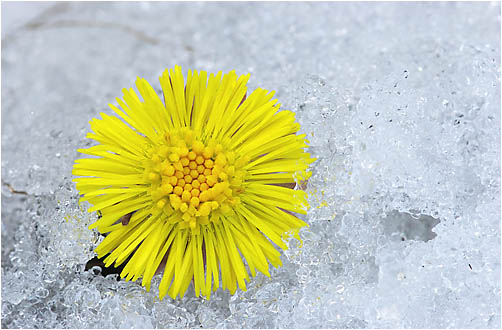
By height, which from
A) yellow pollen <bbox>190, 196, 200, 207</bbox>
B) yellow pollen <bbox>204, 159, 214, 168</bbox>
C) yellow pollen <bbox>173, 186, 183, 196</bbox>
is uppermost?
yellow pollen <bbox>204, 159, 214, 168</bbox>

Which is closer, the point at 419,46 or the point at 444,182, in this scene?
the point at 444,182

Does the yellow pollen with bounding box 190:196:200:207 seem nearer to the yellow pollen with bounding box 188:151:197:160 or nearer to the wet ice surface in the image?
the yellow pollen with bounding box 188:151:197:160

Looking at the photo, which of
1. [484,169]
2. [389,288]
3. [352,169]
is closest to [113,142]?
[352,169]

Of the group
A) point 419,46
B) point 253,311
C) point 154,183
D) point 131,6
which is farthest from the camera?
point 131,6

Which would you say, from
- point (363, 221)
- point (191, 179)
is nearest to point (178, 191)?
point (191, 179)

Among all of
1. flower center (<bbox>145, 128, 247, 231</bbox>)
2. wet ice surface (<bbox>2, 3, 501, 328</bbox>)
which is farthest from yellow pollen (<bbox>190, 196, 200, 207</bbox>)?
wet ice surface (<bbox>2, 3, 501, 328</bbox>)

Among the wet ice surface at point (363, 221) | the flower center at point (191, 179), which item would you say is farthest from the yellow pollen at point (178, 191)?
the wet ice surface at point (363, 221)

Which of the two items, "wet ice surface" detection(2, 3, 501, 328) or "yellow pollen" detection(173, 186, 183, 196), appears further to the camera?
"wet ice surface" detection(2, 3, 501, 328)

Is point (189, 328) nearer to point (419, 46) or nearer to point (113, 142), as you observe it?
point (113, 142)

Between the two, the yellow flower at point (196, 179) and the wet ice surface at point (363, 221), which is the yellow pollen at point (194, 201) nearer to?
the yellow flower at point (196, 179)
